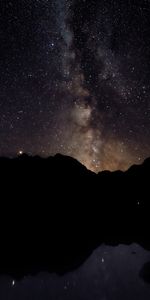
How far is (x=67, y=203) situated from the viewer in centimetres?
3612

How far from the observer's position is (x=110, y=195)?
129 feet

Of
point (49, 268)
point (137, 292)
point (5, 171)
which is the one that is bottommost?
point (137, 292)

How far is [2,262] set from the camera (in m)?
18.3

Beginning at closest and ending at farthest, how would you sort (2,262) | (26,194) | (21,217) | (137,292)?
(137,292), (2,262), (21,217), (26,194)

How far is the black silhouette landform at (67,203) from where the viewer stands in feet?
94.0

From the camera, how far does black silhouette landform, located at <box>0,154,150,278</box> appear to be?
28656 millimetres

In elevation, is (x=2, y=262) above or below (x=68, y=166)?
below

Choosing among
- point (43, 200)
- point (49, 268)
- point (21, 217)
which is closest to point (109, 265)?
point (49, 268)

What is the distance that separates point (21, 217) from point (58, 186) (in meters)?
6.78

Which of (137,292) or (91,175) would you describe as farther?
(91,175)

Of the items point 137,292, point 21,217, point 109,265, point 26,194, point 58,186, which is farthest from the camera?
point 58,186

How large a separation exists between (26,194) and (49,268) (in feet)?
63.9

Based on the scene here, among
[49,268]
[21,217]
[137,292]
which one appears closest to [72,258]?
[49,268]

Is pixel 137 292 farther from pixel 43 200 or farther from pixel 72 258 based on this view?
pixel 43 200
